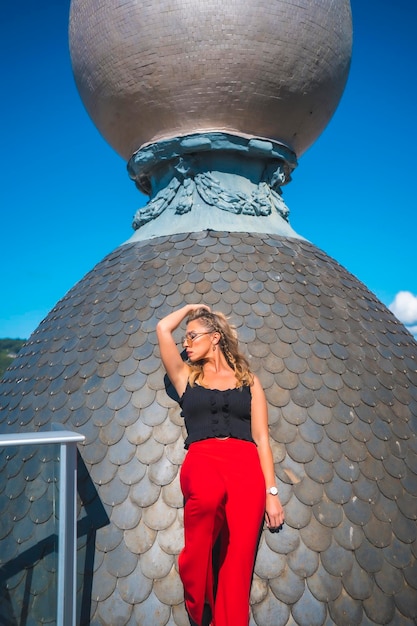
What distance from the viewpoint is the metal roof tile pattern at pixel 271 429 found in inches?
133

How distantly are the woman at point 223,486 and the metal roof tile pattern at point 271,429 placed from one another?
0.26 meters

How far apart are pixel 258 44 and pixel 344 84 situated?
1145 millimetres

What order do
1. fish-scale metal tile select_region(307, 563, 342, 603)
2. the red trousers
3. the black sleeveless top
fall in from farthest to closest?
1. fish-scale metal tile select_region(307, 563, 342, 603)
2. the black sleeveless top
3. the red trousers

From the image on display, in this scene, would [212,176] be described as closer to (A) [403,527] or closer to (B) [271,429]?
(B) [271,429]

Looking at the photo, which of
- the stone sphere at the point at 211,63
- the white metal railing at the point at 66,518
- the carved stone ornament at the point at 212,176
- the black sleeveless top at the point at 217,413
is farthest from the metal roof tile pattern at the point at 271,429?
the stone sphere at the point at 211,63

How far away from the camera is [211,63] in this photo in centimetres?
492

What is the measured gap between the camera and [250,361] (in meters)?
4.07

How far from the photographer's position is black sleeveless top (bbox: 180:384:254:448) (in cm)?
325

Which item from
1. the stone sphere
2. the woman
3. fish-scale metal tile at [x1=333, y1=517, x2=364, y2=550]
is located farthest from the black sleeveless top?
the stone sphere

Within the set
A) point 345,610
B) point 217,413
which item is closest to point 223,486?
point 217,413

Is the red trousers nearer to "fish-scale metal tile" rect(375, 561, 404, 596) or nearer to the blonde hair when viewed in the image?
the blonde hair

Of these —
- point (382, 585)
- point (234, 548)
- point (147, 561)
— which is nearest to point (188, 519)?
point (234, 548)

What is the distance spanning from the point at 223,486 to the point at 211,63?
11.2 ft

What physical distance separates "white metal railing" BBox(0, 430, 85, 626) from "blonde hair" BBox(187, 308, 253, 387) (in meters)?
0.77
